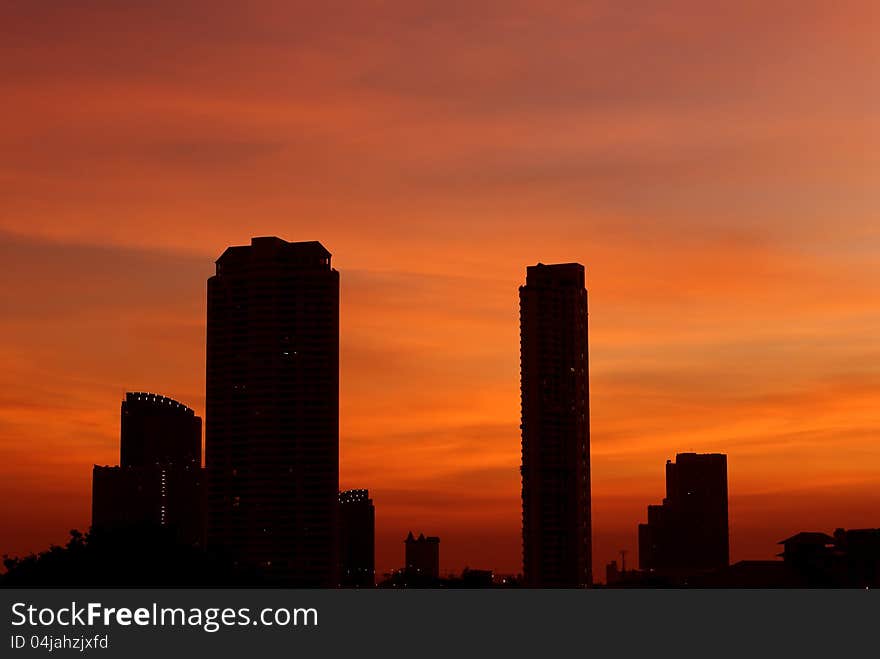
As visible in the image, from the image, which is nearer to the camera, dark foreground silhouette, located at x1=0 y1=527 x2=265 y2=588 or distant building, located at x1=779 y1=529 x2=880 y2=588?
dark foreground silhouette, located at x1=0 y1=527 x2=265 y2=588

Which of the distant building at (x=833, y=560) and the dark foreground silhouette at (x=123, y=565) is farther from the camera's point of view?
the distant building at (x=833, y=560)

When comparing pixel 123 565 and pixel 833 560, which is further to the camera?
pixel 833 560
